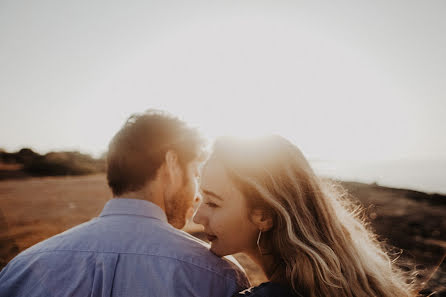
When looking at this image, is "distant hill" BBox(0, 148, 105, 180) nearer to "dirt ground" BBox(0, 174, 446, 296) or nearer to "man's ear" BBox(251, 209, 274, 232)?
"dirt ground" BBox(0, 174, 446, 296)

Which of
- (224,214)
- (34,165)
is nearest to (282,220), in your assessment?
(224,214)

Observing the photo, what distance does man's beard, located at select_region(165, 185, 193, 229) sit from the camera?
2379 mm

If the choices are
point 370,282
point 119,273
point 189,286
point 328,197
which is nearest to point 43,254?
point 119,273

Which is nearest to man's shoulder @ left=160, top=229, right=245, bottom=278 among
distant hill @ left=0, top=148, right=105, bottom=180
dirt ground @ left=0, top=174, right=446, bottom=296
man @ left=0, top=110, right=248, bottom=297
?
man @ left=0, top=110, right=248, bottom=297

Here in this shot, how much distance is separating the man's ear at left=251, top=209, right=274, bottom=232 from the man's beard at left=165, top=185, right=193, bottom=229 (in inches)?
36.5

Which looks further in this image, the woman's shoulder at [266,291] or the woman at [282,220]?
the woman at [282,220]

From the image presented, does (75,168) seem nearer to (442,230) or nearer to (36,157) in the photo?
(36,157)

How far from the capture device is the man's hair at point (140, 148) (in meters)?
2.07

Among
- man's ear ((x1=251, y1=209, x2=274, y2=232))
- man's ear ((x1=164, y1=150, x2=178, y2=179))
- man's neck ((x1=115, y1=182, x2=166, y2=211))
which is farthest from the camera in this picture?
man's ear ((x1=164, y1=150, x2=178, y2=179))

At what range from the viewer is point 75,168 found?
82.2 feet

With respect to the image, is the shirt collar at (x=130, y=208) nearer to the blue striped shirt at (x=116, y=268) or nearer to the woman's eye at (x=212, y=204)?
the blue striped shirt at (x=116, y=268)

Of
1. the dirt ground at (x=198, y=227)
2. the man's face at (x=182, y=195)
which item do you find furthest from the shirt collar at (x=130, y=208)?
the dirt ground at (x=198, y=227)

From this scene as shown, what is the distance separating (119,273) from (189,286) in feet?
1.15

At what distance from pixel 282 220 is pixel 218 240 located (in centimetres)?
41
